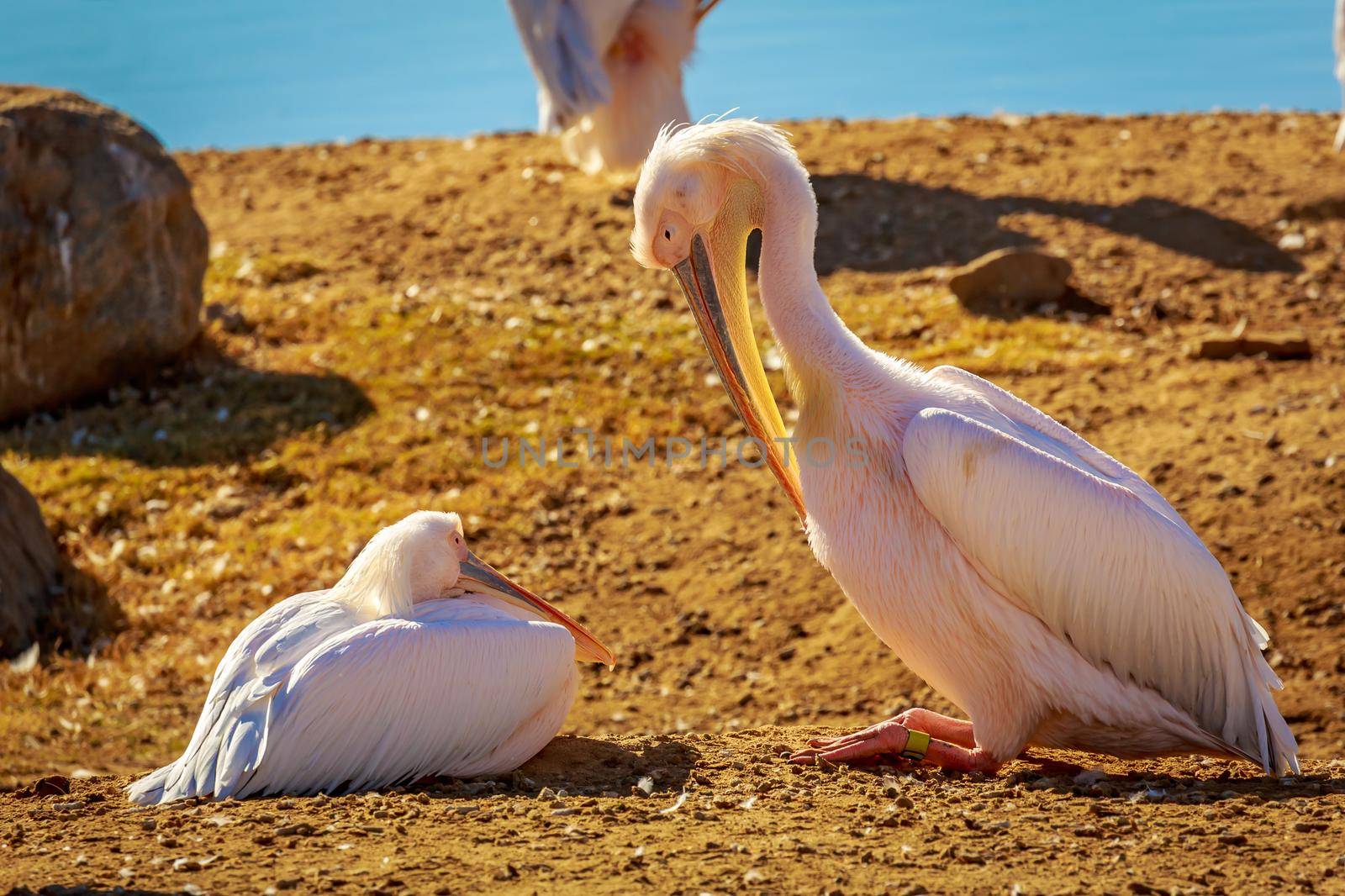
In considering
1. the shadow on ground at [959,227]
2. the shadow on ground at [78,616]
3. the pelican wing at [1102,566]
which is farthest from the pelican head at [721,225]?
the shadow on ground at [959,227]

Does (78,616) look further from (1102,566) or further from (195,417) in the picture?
(1102,566)

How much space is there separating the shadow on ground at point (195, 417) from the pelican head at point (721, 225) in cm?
501

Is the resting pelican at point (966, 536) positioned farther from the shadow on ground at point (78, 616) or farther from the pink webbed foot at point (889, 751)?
the shadow on ground at point (78, 616)

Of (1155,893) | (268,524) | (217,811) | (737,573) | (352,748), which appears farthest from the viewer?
(268,524)

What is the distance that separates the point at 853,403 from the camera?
4414 millimetres

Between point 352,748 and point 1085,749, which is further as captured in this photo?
point 1085,749

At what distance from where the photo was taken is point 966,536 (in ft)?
13.6

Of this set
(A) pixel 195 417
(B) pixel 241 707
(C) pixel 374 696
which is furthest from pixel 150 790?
(A) pixel 195 417

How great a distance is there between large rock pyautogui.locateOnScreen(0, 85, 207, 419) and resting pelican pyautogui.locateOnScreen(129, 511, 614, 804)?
19.3 ft

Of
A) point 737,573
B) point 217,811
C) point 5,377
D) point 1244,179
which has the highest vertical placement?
point 1244,179

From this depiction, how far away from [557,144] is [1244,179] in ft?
20.9

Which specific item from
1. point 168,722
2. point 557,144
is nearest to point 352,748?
point 168,722

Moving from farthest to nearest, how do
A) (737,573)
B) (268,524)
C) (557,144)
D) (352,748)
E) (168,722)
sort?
(557,144)
(268,524)
(737,573)
(168,722)
(352,748)

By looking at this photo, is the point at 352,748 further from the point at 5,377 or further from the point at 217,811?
the point at 5,377
